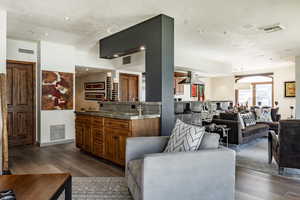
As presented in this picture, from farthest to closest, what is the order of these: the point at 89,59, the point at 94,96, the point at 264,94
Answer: the point at 264,94 → the point at 94,96 → the point at 89,59

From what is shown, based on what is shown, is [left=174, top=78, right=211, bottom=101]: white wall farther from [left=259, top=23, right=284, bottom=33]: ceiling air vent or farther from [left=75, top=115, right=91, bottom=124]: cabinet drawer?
[left=75, top=115, right=91, bottom=124]: cabinet drawer

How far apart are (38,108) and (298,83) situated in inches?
336

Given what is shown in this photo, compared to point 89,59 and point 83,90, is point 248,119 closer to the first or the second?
point 89,59

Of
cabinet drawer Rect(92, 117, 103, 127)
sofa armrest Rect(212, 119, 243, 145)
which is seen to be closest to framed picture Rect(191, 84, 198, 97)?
sofa armrest Rect(212, 119, 243, 145)

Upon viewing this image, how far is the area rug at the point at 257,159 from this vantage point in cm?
335

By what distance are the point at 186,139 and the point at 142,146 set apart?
1.95ft

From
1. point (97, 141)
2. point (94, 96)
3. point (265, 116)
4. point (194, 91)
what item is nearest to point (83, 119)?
point (97, 141)

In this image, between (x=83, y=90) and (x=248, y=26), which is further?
(x=83, y=90)

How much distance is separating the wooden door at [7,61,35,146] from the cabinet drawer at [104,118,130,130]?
2987mm

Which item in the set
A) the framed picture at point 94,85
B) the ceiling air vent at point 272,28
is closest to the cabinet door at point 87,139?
the framed picture at point 94,85

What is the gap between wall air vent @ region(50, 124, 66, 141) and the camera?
5.51m

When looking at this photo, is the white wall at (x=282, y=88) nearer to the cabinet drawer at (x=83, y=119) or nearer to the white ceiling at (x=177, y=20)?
the white ceiling at (x=177, y=20)

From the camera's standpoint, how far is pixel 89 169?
3.46 metres

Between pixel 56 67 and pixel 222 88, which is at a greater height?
pixel 56 67
